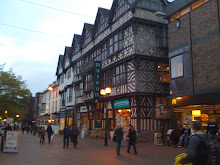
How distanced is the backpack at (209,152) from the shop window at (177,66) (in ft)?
42.0

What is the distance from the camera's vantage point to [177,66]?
56.1ft

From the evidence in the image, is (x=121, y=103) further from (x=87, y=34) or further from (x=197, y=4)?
(x=87, y=34)

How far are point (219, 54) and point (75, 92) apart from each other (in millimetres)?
24712

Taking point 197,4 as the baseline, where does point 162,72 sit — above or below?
below

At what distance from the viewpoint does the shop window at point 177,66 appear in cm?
1673

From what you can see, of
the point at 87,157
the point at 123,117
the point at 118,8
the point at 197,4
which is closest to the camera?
the point at 87,157

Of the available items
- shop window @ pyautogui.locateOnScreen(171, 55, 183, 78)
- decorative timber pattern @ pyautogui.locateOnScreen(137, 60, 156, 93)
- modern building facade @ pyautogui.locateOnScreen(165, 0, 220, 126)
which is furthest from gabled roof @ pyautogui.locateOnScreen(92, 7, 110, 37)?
shop window @ pyautogui.locateOnScreen(171, 55, 183, 78)

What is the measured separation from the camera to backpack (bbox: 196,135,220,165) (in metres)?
4.23

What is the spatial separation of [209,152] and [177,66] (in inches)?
527

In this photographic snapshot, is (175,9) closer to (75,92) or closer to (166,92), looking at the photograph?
(166,92)

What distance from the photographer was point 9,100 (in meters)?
35.1

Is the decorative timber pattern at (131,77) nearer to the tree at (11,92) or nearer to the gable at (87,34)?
the gable at (87,34)

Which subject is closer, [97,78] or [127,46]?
[127,46]

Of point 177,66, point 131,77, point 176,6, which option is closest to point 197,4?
point 176,6
